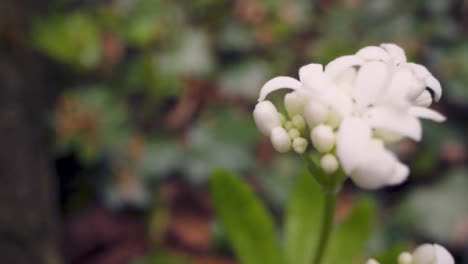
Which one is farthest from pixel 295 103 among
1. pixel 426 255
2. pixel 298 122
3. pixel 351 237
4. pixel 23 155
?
pixel 23 155

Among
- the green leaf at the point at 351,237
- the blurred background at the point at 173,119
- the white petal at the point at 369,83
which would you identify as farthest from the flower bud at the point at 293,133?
the blurred background at the point at 173,119

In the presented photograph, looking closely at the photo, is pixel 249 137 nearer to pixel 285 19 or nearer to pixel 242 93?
pixel 242 93

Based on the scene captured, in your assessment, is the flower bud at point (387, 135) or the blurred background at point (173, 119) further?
the blurred background at point (173, 119)

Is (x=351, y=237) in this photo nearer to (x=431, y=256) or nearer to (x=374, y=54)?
(x=431, y=256)

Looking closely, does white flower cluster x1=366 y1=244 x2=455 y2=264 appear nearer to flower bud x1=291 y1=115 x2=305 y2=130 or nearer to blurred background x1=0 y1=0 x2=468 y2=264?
flower bud x1=291 y1=115 x2=305 y2=130

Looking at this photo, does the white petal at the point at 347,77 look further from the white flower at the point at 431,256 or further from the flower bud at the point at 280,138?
the white flower at the point at 431,256

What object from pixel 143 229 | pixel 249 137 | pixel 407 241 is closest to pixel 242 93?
pixel 249 137
